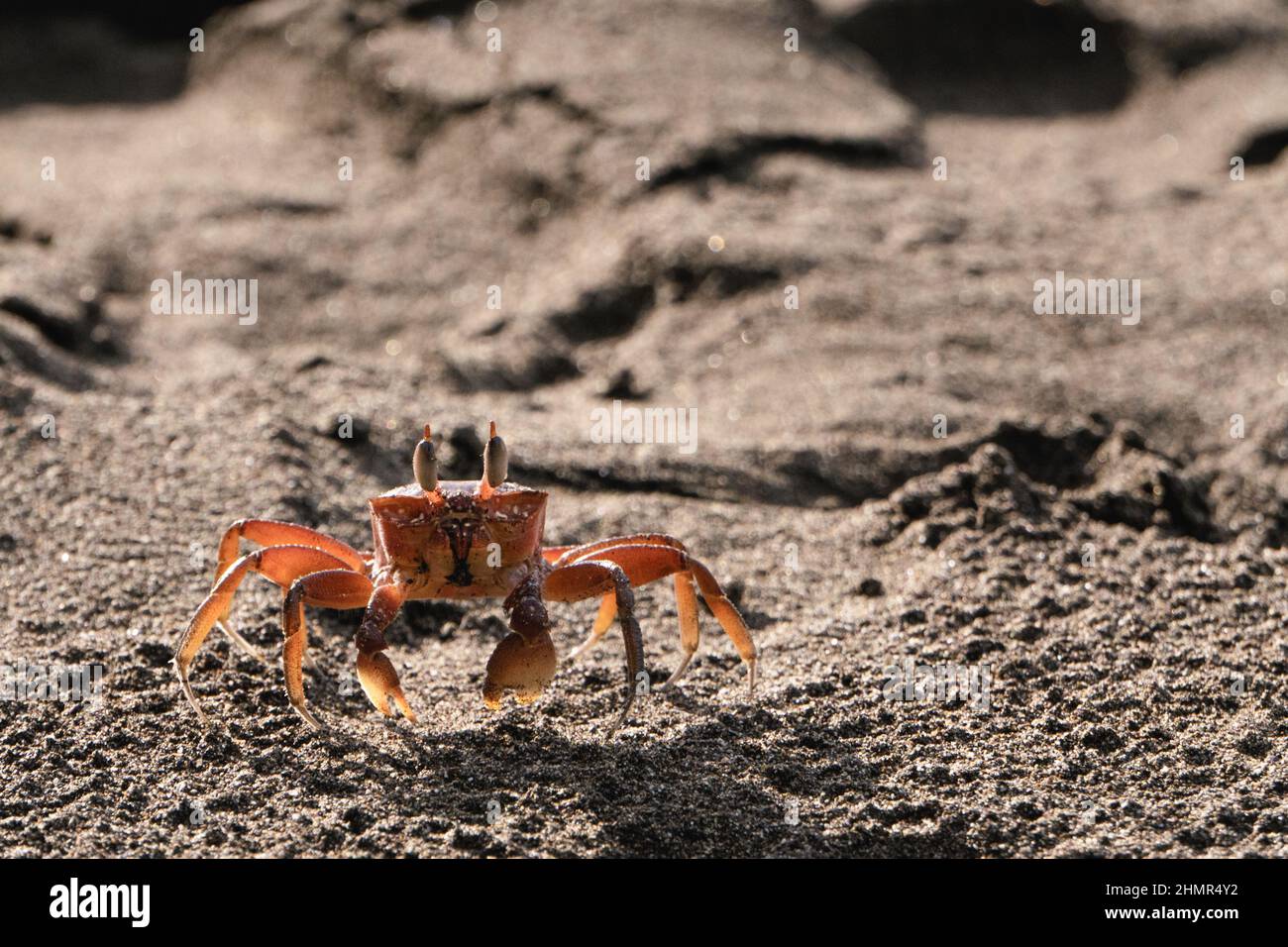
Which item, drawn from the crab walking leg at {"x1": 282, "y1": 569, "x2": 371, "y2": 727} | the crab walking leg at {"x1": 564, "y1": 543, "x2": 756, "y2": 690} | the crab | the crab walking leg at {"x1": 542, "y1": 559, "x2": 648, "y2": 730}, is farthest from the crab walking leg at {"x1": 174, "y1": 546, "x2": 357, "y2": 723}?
the crab walking leg at {"x1": 564, "y1": 543, "x2": 756, "y2": 690}

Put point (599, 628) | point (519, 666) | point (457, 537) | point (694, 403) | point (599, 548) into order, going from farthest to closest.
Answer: point (694, 403)
point (599, 628)
point (599, 548)
point (457, 537)
point (519, 666)

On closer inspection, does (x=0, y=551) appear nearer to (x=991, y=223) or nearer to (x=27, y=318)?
(x=27, y=318)

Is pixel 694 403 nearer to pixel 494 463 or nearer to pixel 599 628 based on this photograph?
pixel 599 628

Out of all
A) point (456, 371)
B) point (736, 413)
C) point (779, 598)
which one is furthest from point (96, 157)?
point (779, 598)

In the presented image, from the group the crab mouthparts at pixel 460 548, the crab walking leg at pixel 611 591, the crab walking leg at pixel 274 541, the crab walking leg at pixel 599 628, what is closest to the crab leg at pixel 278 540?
the crab walking leg at pixel 274 541

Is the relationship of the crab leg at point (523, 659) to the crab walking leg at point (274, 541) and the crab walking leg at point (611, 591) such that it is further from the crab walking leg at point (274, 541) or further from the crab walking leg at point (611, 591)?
the crab walking leg at point (274, 541)

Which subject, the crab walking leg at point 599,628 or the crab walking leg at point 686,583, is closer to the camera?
the crab walking leg at point 686,583

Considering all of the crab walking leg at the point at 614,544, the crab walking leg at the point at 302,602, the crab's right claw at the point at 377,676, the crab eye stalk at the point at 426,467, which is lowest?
the crab's right claw at the point at 377,676

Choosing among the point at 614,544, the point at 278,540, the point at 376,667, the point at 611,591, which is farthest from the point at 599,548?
the point at 278,540
